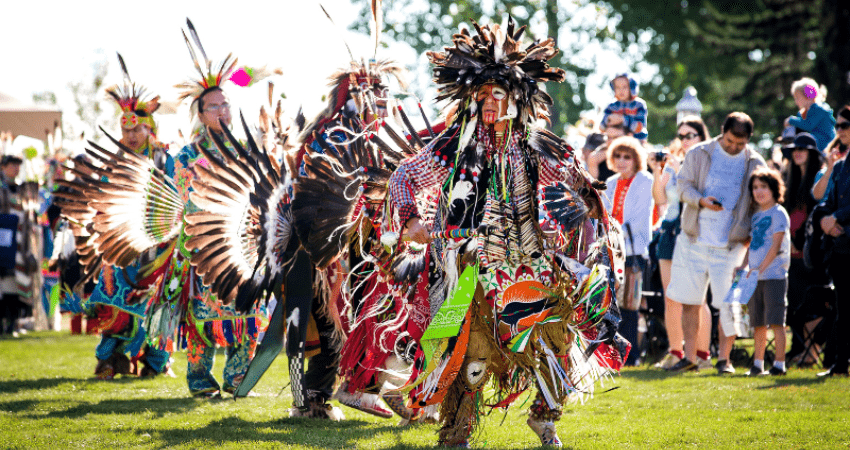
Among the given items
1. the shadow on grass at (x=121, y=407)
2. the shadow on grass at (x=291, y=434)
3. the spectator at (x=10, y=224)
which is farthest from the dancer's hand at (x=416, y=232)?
the spectator at (x=10, y=224)

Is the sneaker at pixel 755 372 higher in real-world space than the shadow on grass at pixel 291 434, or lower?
lower

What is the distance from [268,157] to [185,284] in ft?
4.06

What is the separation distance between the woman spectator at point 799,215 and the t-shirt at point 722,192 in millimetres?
708

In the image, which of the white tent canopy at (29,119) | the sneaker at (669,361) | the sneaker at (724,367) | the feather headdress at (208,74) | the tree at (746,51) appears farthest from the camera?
the tree at (746,51)

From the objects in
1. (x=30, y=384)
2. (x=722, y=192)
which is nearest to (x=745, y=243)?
(x=722, y=192)

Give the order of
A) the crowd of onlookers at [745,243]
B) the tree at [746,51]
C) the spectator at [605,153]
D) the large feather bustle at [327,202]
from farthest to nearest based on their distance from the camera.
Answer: the tree at [746,51] → the spectator at [605,153] → the crowd of onlookers at [745,243] → the large feather bustle at [327,202]

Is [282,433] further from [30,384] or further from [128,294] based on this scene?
[30,384]

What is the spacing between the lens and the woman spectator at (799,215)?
6.81m

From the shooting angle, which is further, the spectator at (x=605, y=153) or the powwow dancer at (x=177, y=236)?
the spectator at (x=605, y=153)

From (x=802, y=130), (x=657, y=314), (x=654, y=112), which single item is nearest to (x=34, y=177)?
(x=657, y=314)

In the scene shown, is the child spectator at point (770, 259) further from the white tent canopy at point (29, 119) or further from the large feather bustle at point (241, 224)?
the white tent canopy at point (29, 119)

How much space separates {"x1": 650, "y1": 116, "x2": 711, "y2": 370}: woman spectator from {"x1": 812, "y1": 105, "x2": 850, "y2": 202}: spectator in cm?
96

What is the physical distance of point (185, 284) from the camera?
5441 millimetres

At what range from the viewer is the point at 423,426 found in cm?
458
